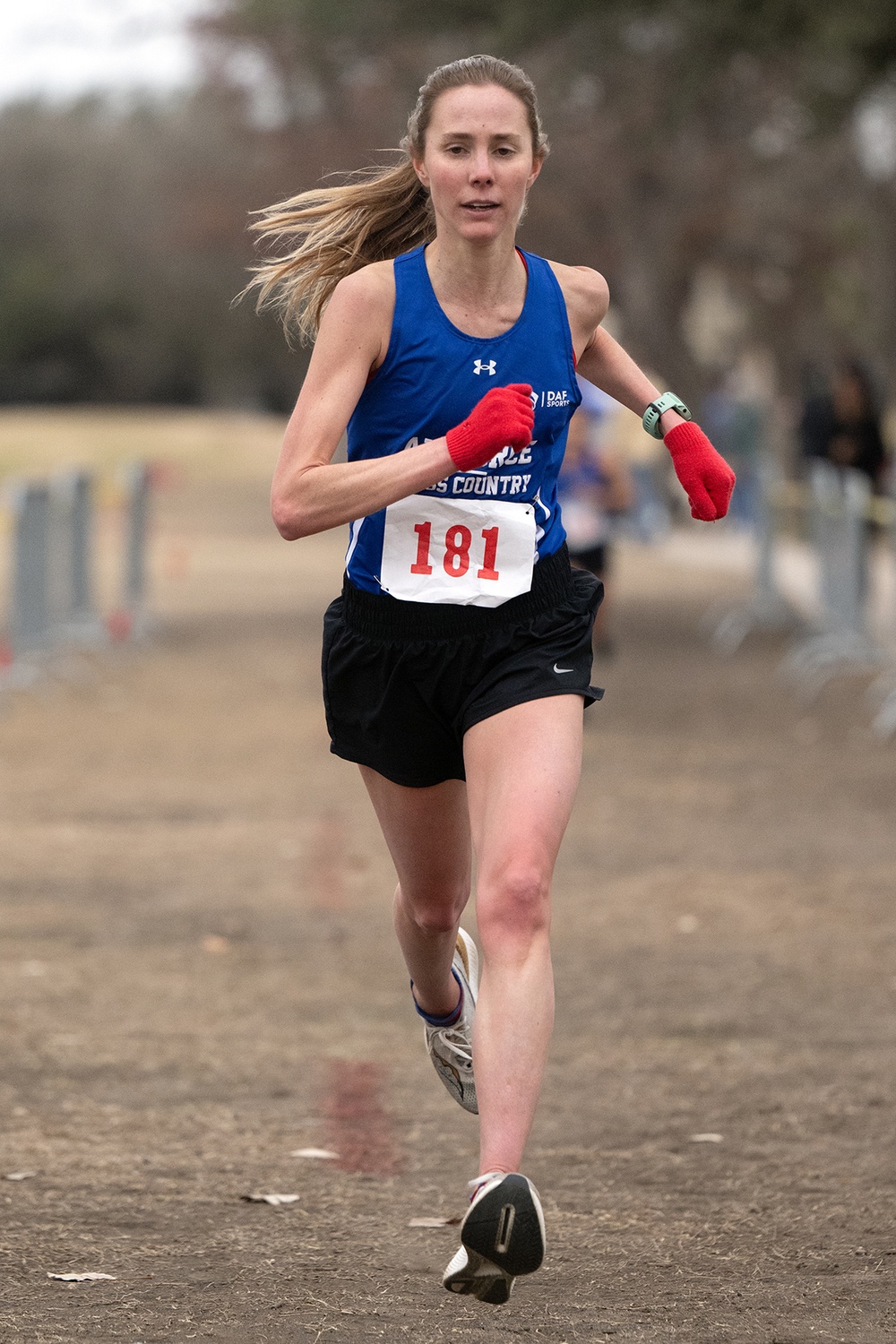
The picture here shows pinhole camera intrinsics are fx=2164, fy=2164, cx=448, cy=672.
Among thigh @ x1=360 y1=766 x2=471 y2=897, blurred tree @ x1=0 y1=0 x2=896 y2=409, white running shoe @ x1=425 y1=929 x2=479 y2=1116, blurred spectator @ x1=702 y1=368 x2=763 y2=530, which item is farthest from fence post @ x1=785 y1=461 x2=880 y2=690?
blurred spectator @ x1=702 y1=368 x2=763 y2=530

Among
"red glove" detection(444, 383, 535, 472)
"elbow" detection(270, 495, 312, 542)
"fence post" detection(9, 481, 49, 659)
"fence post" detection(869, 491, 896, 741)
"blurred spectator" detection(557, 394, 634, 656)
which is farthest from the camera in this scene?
"fence post" detection(9, 481, 49, 659)

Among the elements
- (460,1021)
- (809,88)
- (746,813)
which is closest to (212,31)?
(809,88)

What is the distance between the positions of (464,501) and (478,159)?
0.62 meters

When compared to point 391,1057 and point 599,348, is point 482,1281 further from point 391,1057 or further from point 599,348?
point 391,1057

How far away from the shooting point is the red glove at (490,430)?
3672mm

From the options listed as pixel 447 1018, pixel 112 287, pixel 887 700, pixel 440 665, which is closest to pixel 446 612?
pixel 440 665

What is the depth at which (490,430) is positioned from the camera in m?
3.67

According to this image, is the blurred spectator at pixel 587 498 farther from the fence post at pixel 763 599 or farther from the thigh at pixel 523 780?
the thigh at pixel 523 780

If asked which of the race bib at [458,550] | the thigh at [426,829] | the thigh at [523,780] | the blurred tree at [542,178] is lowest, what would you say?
the thigh at [426,829]

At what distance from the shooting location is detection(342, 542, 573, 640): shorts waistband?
4086 millimetres

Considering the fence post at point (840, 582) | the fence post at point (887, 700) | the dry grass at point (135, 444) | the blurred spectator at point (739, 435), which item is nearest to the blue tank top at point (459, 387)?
the fence post at point (887, 700)

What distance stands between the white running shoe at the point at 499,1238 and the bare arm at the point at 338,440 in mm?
1139

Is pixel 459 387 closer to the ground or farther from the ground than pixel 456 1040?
farther from the ground

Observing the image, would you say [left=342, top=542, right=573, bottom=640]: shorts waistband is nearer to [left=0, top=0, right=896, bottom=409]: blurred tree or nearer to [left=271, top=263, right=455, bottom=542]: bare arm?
[left=271, top=263, right=455, bottom=542]: bare arm
